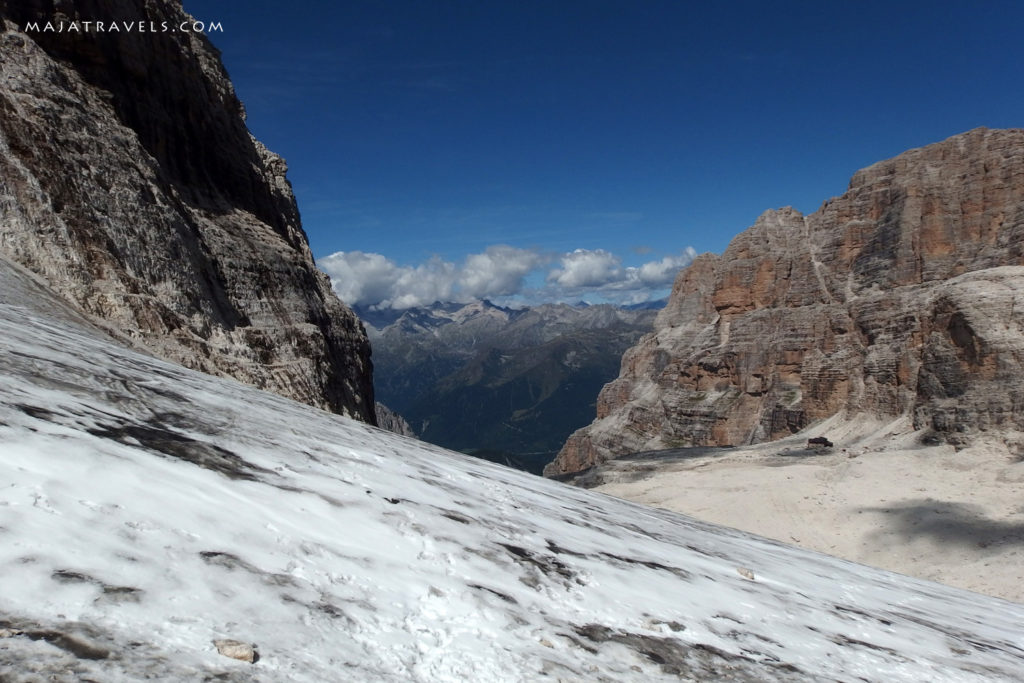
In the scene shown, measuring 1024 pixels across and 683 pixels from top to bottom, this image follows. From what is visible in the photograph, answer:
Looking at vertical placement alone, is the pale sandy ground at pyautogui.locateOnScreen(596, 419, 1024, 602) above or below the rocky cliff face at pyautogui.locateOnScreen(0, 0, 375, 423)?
below

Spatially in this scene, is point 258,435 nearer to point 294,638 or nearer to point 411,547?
point 411,547

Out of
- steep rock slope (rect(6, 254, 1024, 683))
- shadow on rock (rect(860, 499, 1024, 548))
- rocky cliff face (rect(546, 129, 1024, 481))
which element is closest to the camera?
steep rock slope (rect(6, 254, 1024, 683))

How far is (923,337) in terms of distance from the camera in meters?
40.3

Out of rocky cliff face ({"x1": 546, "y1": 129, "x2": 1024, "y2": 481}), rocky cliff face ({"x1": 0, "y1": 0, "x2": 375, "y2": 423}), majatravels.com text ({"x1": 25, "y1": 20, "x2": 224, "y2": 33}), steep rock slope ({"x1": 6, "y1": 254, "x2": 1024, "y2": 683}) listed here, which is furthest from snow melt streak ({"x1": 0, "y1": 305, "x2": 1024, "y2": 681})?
rocky cliff face ({"x1": 546, "y1": 129, "x2": 1024, "y2": 481})

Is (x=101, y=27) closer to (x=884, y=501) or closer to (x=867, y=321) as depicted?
(x=884, y=501)

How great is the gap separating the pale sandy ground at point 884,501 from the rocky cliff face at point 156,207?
14.4m

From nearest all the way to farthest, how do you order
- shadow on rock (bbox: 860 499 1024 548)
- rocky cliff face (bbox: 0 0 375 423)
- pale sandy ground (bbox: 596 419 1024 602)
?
rocky cliff face (bbox: 0 0 375 423), pale sandy ground (bbox: 596 419 1024 602), shadow on rock (bbox: 860 499 1024 548)

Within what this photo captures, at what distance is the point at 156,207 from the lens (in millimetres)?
14164

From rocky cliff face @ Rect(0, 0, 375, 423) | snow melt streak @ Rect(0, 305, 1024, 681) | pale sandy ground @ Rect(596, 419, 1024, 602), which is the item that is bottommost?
pale sandy ground @ Rect(596, 419, 1024, 602)

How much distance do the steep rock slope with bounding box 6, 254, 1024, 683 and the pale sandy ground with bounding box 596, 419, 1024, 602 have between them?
15164 millimetres

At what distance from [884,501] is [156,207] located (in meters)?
24.6

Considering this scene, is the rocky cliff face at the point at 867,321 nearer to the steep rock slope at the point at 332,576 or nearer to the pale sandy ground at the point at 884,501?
the pale sandy ground at the point at 884,501

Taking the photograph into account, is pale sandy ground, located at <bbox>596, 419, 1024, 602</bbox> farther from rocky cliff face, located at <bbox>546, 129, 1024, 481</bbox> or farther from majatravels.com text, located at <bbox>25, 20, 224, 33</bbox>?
majatravels.com text, located at <bbox>25, 20, 224, 33</bbox>

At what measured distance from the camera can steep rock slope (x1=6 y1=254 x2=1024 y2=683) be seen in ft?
7.86
